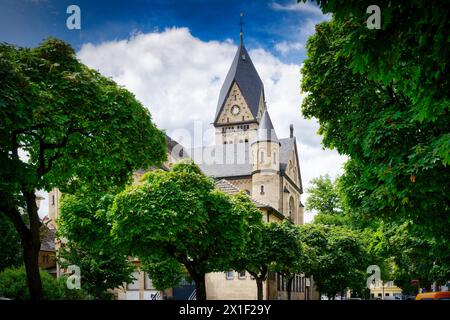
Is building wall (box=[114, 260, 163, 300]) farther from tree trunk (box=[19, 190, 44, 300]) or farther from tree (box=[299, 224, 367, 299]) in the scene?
tree trunk (box=[19, 190, 44, 300])

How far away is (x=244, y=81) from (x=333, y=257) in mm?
46867

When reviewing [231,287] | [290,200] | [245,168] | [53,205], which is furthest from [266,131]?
[53,205]

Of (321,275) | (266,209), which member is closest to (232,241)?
(321,275)

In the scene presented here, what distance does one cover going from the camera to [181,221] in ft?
81.5

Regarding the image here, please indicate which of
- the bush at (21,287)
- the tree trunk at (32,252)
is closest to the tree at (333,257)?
the bush at (21,287)

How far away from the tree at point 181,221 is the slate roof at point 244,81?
6041cm

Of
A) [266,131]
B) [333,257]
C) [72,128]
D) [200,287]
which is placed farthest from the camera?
[266,131]

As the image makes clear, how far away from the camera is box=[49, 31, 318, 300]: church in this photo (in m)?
A: 53.5

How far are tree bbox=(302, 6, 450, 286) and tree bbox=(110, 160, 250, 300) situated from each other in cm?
929

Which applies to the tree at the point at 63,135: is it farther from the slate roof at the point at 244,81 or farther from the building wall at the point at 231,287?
the slate roof at the point at 244,81

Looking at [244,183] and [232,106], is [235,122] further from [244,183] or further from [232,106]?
[244,183]

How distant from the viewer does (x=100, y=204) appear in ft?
111

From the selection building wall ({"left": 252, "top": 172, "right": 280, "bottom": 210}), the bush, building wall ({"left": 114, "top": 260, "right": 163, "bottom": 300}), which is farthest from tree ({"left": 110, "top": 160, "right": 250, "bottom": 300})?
building wall ({"left": 252, "top": 172, "right": 280, "bottom": 210})
